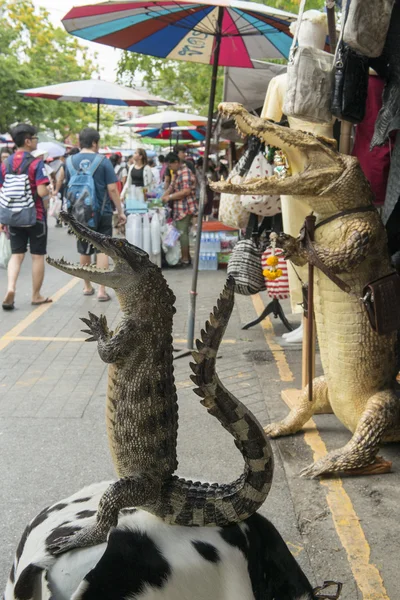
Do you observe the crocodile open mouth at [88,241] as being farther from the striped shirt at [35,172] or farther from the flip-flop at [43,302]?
the flip-flop at [43,302]

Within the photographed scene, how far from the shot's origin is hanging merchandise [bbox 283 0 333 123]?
368 centimetres

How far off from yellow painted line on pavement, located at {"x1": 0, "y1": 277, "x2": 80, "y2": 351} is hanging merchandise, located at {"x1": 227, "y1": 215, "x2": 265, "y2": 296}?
2.73m

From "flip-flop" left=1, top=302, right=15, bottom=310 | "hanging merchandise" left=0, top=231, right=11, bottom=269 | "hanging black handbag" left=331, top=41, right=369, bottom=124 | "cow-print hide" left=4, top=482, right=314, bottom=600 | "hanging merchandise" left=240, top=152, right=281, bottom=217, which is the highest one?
"hanging black handbag" left=331, top=41, right=369, bottom=124

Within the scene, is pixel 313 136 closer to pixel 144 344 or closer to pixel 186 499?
pixel 144 344

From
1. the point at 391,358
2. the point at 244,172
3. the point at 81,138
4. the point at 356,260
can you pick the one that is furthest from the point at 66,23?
the point at 391,358

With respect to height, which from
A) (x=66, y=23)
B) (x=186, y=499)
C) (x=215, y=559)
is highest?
(x=66, y=23)

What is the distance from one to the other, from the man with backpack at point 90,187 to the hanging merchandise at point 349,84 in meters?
5.18

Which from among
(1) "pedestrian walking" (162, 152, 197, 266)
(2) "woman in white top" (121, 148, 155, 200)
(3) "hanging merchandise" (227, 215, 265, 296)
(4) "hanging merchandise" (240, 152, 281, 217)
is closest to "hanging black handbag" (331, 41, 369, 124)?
(4) "hanging merchandise" (240, 152, 281, 217)

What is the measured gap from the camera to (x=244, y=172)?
5.90m

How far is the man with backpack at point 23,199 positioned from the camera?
823 cm

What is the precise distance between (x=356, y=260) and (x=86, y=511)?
6.71 feet

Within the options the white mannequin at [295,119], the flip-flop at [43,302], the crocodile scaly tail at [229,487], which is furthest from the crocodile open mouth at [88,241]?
the flip-flop at [43,302]

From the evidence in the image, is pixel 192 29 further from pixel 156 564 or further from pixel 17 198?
pixel 156 564

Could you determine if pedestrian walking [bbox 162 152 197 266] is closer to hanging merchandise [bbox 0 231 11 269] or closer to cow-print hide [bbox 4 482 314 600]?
hanging merchandise [bbox 0 231 11 269]
